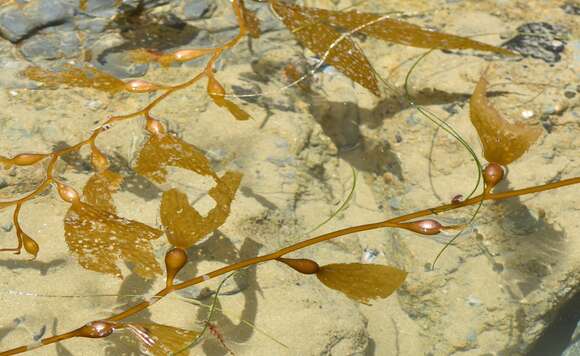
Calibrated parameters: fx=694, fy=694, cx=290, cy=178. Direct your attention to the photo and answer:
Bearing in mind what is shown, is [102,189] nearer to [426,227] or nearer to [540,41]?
[426,227]

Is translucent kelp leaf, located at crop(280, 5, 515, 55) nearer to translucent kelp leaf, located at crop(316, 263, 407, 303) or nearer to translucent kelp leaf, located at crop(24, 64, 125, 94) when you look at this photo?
translucent kelp leaf, located at crop(24, 64, 125, 94)

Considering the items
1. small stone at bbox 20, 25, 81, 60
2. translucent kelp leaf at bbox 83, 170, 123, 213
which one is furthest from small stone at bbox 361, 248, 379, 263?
small stone at bbox 20, 25, 81, 60

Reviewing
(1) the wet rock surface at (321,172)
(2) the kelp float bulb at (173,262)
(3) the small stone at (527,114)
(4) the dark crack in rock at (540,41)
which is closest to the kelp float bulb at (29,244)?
(1) the wet rock surface at (321,172)

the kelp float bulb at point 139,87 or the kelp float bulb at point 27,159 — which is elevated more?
the kelp float bulb at point 139,87

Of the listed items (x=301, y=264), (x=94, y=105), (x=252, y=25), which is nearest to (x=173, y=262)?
(x=301, y=264)

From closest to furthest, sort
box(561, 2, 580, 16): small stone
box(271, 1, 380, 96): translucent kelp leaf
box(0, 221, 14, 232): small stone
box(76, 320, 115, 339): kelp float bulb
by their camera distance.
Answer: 1. box(76, 320, 115, 339): kelp float bulb
2. box(0, 221, 14, 232): small stone
3. box(271, 1, 380, 96): translucent kelp leaf
4. box(561, 2, 580, 16): small stone

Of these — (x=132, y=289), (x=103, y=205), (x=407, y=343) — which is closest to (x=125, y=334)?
(x=132, y=289)

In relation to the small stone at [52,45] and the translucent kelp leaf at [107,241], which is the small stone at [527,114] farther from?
the small stone at [52,45]
